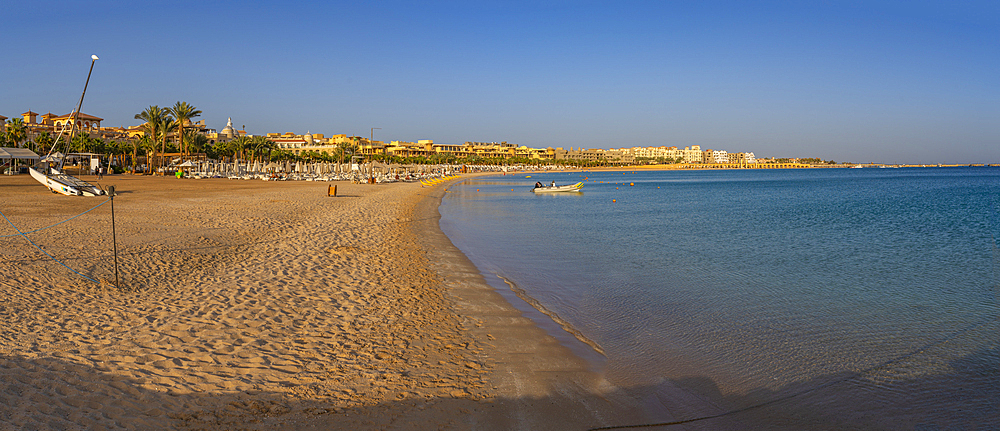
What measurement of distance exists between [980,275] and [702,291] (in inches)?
289

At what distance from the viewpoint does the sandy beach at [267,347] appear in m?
4.28

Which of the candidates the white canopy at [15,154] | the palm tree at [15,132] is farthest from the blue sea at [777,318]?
the palm tree at [15,132]

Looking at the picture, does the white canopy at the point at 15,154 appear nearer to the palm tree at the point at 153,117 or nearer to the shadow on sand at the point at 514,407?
the palm tree at the point at 153,117

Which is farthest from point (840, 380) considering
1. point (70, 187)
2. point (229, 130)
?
point (229, 130)

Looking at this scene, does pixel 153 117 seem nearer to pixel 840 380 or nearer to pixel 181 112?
pixel 181 112

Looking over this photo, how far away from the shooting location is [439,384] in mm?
5086

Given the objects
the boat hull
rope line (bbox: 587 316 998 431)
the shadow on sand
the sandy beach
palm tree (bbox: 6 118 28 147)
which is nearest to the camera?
the shadow on sand

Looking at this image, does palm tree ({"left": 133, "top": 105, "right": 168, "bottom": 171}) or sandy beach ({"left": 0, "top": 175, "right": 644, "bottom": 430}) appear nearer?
sandy beach ({"left": 0, "top": 175, "right": 644, "bottom": 430})

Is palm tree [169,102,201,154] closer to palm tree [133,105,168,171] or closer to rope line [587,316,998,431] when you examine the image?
palm tree [133,105,168,171]

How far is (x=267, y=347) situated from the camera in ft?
18.6

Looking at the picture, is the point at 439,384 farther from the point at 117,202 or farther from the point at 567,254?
the point at 117,202

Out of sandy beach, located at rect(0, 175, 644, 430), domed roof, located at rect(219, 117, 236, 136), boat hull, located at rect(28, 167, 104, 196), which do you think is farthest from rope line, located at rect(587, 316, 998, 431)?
domed roof, located at rect(219, 117, 236, 136)

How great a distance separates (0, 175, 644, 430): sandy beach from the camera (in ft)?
14.0

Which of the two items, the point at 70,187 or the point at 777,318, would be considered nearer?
the point at 777,318
